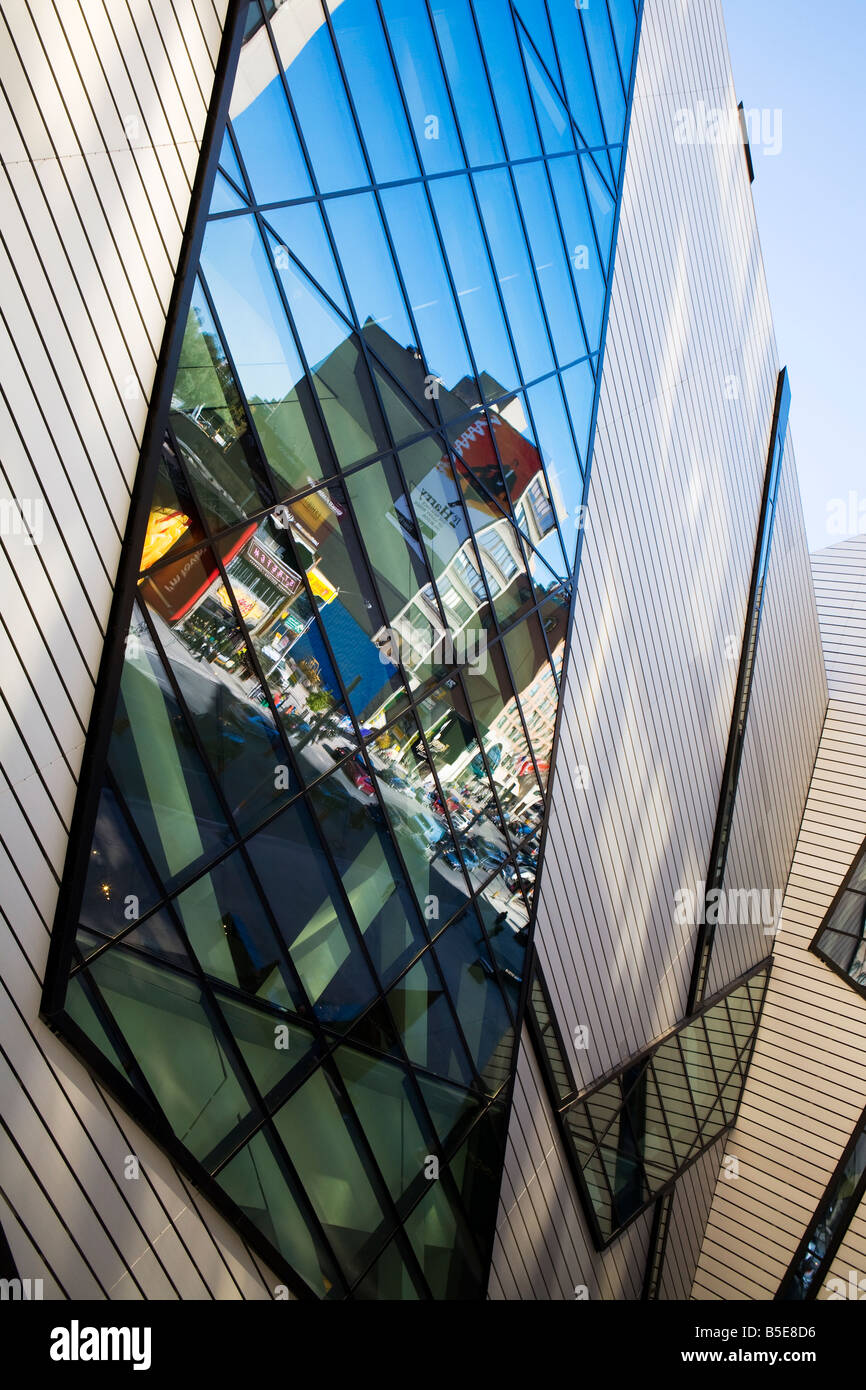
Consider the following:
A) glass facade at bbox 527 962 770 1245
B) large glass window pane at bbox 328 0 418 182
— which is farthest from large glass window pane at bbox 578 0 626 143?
glass facade at bbox 527 962 770 1245

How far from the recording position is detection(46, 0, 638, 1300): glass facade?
661cm

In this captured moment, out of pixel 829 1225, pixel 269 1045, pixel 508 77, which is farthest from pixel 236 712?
pixel 829 1225

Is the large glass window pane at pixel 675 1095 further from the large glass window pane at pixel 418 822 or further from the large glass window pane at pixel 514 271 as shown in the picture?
the large glass window pane at pixel 514 271

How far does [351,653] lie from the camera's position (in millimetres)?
8500

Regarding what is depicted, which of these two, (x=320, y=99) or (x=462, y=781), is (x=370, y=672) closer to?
(x=462, y=781)

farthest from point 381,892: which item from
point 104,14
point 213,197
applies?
point 104,14

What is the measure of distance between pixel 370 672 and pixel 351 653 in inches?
14.6

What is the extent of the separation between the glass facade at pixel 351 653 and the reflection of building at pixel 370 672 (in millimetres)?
44

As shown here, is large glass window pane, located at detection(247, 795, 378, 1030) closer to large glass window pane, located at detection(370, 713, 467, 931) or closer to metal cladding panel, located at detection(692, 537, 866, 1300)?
large glass window pane, located at detection(370, 713, 467, 931)

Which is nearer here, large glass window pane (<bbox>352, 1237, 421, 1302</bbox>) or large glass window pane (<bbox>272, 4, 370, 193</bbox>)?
large glass window pane (<bbox>272, 4, 370, 193</bbox>)

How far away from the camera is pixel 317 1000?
8117mm

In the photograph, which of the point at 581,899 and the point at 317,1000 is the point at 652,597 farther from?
the point at 317,1000

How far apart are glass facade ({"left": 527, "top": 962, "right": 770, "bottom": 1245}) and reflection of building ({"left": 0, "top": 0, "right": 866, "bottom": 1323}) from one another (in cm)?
12
